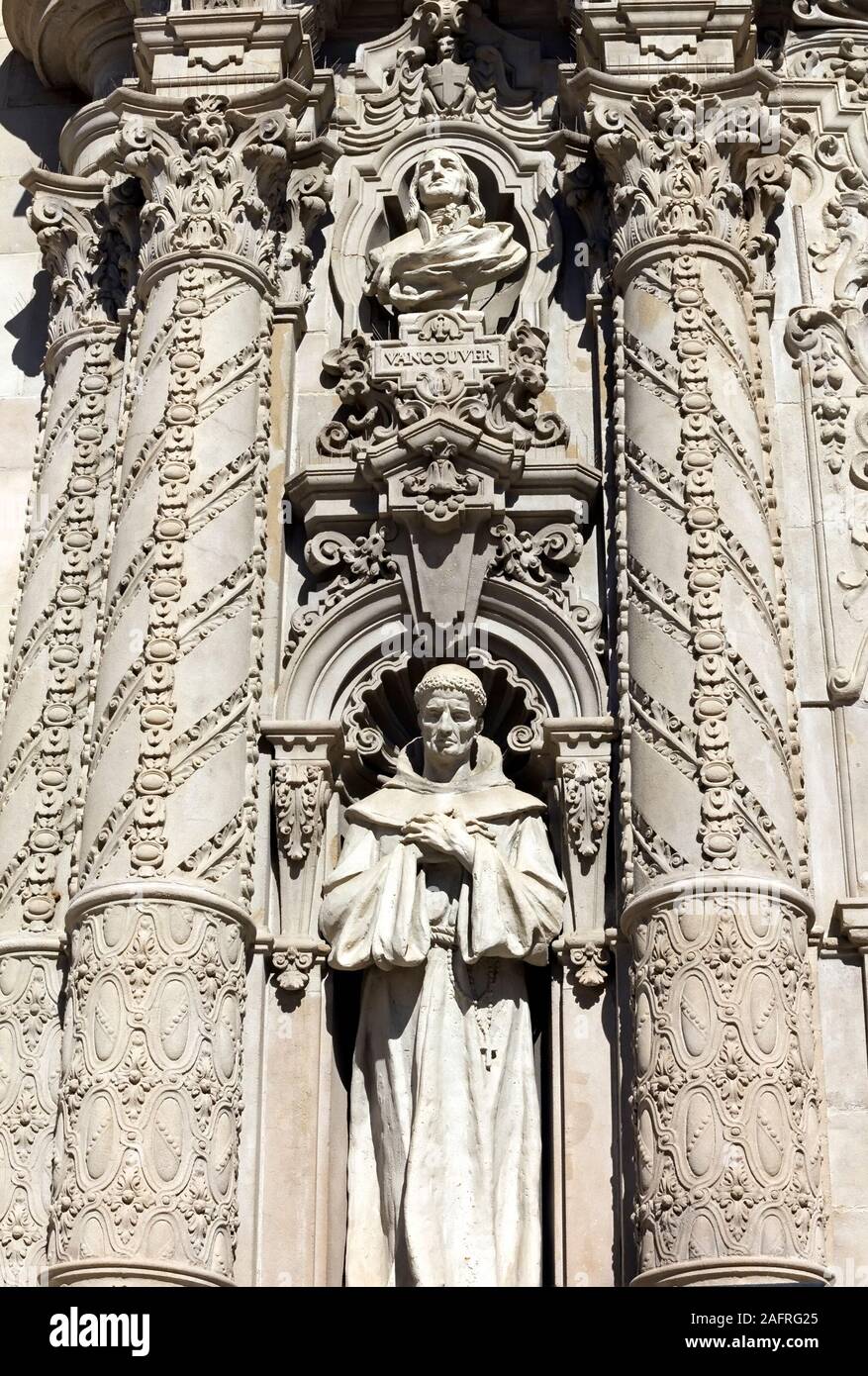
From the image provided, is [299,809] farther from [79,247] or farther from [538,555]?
[79,247]

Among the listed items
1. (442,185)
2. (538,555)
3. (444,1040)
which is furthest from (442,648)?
(442,185)

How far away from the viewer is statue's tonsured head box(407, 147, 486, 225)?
40.7ft

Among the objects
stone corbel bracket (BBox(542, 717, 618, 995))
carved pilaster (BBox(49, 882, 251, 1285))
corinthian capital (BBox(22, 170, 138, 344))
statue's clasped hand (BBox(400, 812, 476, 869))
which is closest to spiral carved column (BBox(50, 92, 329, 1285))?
carved pilaster (BBox(49, 882, 251, 1285))

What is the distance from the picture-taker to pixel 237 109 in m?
11.9

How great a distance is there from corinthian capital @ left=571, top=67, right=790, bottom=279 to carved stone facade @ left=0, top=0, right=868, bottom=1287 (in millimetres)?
29

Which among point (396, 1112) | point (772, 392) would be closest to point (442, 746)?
point (396, 1112)

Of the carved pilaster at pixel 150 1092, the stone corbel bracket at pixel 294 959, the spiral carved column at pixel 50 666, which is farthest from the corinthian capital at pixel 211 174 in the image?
the carved pilaster at pixel 150 1092

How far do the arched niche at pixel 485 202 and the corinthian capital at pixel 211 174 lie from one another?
65 centimetres

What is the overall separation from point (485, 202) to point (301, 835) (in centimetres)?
439

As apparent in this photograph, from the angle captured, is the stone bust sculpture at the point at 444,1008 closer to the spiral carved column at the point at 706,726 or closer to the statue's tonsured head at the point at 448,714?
the statue's tonsured head at the point at 448,714

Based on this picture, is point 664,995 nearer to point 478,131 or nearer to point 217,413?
point 217,413

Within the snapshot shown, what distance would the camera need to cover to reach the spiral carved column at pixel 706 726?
362 inches

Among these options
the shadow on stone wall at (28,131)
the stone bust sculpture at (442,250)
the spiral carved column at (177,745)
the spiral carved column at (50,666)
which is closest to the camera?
the spiral carved column at (177,745)

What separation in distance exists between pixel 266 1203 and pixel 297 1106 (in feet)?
1.58
